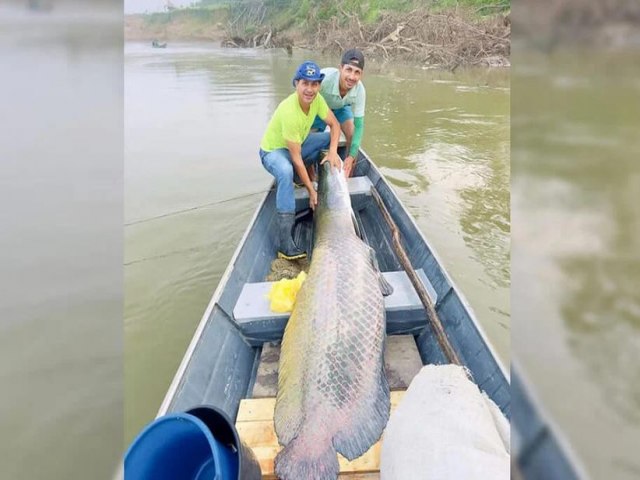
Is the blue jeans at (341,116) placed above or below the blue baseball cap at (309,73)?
below

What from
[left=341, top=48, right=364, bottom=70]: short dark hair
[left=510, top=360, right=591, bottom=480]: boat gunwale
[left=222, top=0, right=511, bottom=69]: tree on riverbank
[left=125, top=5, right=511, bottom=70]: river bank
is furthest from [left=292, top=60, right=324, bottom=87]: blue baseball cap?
[left=222, top=0, right=511, bottom=69]: tree on riverbank

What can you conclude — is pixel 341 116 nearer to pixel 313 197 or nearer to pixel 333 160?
pixel 333 160

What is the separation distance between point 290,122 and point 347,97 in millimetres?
1126

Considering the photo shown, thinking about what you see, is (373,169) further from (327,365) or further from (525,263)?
(525,263)

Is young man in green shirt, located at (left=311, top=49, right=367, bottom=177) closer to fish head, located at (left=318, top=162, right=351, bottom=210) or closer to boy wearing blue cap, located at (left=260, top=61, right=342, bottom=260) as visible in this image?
boy wearing blue cap, located at (left=260, top=61, right=342, bottom=260)

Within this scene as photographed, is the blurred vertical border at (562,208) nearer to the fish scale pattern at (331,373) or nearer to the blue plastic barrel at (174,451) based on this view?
the blue plastic barrel at (174,451)

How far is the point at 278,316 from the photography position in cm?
331

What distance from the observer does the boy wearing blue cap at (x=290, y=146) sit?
430cm

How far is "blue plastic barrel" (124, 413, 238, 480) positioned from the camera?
1.86 meters

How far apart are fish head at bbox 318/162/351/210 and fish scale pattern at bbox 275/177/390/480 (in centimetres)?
97

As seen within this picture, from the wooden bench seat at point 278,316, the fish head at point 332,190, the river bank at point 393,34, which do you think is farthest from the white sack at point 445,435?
the river bank at point 393,34

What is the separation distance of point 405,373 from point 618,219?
2.74 metres

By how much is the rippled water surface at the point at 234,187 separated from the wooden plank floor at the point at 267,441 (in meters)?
1.30

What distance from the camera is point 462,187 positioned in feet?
26.1
